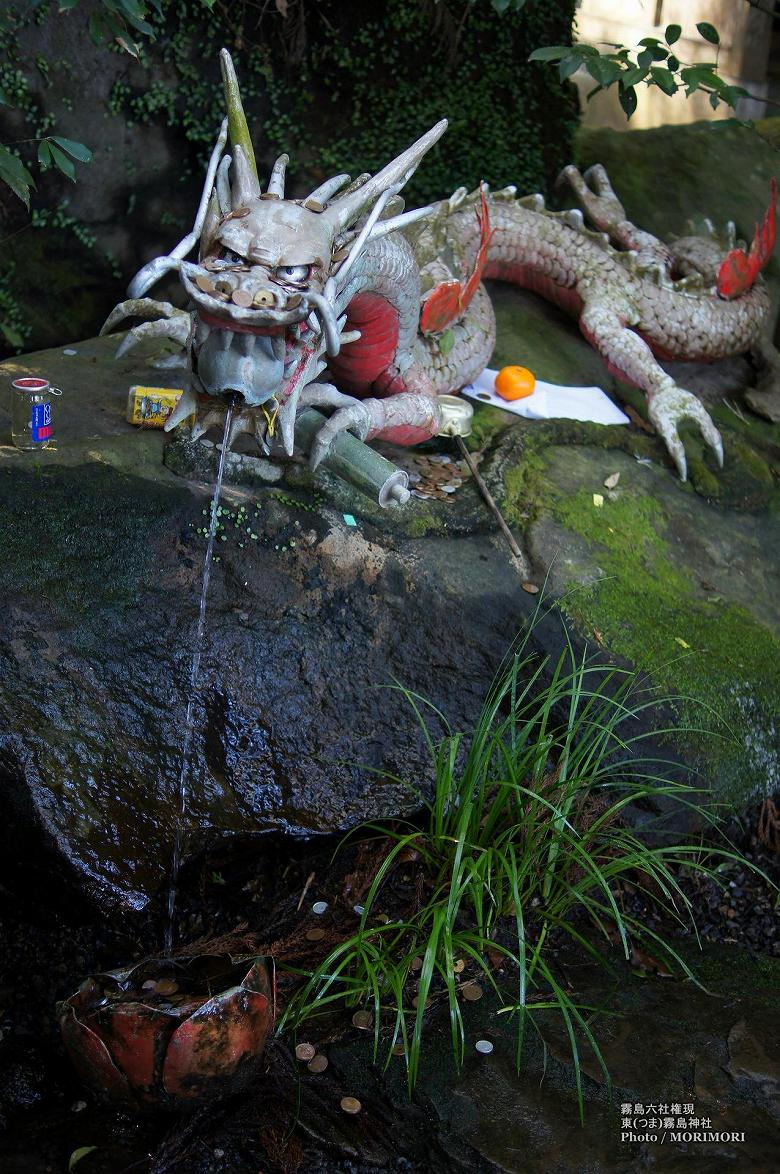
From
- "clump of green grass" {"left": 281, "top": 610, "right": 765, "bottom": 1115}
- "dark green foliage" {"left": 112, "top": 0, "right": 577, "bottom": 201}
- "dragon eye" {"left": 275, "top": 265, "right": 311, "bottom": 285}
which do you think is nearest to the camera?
"clump of green grass" {"left": 281, "top": 610, "right": 765, "bottom": 1115}

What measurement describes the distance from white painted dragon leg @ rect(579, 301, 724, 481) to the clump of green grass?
143cm

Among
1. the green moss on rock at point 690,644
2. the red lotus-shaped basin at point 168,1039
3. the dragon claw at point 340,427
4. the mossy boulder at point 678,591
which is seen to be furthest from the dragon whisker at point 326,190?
the red lotus-shaped basin at point 168,1039

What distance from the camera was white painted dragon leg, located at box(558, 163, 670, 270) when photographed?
17.7 ft

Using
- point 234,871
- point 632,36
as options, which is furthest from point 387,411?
point 632,36

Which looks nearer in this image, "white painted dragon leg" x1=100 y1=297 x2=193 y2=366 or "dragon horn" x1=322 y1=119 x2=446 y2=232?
"dragon horn" x1=322 y1=119 x2=446 y2=232

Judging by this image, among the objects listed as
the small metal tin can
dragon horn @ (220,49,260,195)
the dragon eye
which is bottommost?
the small metal tin can

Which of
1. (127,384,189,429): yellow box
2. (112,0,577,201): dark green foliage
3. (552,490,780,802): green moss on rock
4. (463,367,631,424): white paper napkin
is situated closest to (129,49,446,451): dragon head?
(127,384,189,429): yellow box

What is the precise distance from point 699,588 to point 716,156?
139 inches

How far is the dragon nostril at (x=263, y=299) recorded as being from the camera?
2748 millimetres

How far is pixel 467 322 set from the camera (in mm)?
4371

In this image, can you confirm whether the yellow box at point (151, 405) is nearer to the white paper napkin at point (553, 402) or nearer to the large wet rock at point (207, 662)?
the large wet rock at point (207, 662)

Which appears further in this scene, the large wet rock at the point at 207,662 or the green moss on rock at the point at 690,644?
the green moss on rock at the point at 690,644

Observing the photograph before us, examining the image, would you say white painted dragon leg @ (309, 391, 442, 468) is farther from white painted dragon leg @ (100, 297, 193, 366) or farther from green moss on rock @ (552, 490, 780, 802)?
white painted dragon leg @ (100, 297, 193, 366)

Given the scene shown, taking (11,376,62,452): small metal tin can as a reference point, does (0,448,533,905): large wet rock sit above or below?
below
